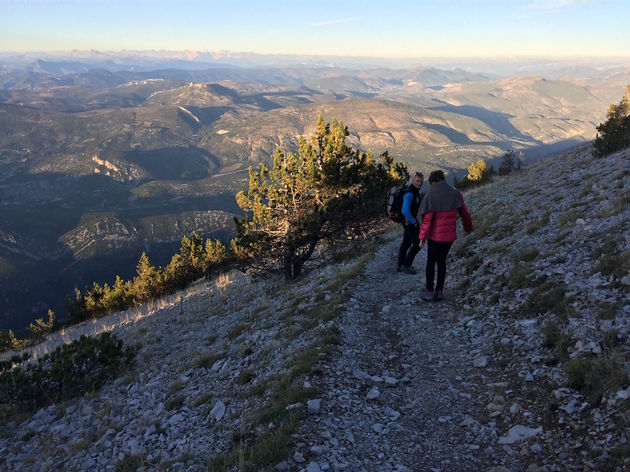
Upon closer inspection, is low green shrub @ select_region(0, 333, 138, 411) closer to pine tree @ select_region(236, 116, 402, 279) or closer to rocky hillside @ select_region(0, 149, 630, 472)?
rocky hillside @ select_region(0, 149, 630, 472)

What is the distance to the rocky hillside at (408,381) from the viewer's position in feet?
17.6

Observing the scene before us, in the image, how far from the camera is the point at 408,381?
287 inches

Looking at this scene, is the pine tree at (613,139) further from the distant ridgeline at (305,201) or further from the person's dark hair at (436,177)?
the person's dark hair at (436,177)

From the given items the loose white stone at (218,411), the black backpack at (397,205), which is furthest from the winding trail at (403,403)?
the black backpack at (397,205)

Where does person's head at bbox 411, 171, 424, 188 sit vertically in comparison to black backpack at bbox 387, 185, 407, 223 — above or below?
above

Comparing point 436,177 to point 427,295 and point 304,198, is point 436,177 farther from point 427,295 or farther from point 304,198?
point 304,198

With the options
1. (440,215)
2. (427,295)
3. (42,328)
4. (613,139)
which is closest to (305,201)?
(427,295)

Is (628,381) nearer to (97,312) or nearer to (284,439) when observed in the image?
(284,439)

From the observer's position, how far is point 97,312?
52.0 metres

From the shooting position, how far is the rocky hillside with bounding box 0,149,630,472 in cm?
538

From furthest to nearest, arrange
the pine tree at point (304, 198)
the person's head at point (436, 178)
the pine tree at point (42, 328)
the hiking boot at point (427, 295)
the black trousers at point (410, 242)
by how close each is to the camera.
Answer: the pine tree at point (42, 328), the pine tree at point (304, 198), the black trousers at point (410, 242), the hiking boot at point (427, 295), the person's head at point (436, 178)

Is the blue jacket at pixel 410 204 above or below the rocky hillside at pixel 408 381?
above

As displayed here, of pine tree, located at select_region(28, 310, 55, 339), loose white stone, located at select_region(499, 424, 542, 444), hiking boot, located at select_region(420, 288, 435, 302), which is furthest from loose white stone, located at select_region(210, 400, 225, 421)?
pine tree, located at select_region(28, 310, 55, 339)

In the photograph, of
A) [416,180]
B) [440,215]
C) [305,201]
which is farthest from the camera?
[305,201]
